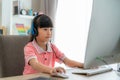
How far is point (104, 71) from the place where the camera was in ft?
4.63

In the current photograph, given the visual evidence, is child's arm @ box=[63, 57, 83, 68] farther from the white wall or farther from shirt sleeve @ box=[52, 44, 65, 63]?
the white wall

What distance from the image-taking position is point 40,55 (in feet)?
5.07

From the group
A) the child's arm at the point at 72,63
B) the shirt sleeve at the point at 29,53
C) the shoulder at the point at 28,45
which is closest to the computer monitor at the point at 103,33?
the child's arm at the point at 72,63

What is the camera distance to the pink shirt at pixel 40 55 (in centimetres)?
145

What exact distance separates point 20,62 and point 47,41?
25 centimetres

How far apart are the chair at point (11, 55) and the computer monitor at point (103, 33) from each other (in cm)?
63

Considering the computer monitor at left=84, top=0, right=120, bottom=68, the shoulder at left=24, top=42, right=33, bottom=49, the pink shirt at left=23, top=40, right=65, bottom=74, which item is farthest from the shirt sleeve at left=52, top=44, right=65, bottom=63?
the computer monitor at left=84, top=0, right=120, bottom=68

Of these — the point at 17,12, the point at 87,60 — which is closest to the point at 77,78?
the point at 87,60

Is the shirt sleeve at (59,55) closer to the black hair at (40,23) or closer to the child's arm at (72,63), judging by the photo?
the child's arm at (72,63)

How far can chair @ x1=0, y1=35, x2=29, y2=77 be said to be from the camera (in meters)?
1.48

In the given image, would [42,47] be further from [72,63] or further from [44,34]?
[72,63]

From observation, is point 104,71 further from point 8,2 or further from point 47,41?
point 8,2

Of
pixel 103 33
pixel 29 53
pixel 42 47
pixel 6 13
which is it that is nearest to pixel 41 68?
pixel 29 53

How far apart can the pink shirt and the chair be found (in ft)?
0.26
